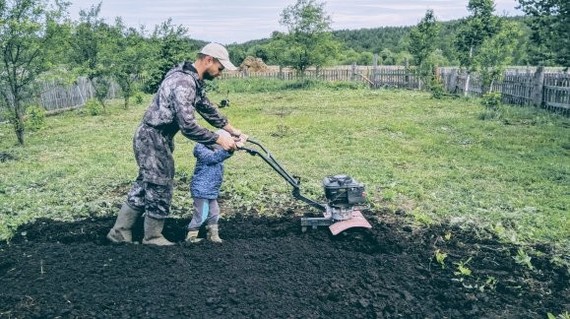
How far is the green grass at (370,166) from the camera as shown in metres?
6.43

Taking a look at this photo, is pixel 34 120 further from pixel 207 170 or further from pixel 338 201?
pixel 338 201

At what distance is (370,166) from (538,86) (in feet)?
34.4

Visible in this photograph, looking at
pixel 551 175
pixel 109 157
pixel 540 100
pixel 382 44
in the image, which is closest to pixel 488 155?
pixel 551 175

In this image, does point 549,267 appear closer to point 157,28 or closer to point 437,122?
point 437,122

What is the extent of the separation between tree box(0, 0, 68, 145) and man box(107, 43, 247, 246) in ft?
27.8

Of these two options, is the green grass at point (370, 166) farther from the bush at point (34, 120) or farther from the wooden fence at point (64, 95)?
the wooden fence at point (64, 95)

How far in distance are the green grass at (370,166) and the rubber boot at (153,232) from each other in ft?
3.99

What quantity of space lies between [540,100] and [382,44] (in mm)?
64879

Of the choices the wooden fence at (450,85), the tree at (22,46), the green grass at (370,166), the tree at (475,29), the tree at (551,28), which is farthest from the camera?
the tree at (475,29)

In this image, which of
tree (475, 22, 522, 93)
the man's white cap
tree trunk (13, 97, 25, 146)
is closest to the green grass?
tree trunk (13, 97, 25, 146)

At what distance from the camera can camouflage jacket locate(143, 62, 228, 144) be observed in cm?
465

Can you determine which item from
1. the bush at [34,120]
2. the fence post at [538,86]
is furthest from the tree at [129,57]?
the fence post at [538,86]

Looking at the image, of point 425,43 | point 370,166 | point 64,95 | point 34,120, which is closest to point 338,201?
point 370,166

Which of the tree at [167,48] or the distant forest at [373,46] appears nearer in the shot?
the tree at [167,48]
